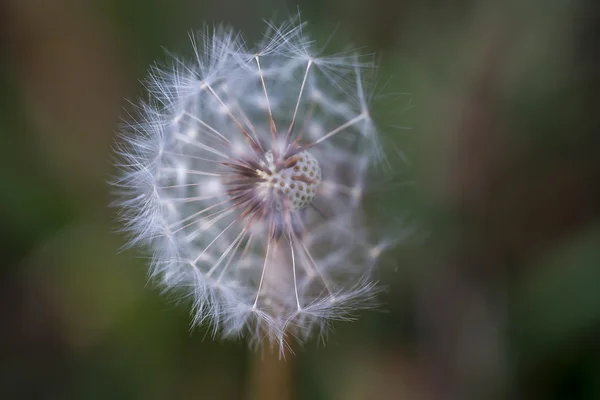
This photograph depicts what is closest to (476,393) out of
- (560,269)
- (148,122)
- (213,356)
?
(560,269)

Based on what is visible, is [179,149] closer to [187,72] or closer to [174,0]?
[187,72]

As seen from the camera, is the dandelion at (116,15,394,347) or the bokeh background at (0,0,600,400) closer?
the dandelion at (116,15,394,347)

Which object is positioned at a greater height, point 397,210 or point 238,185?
point 397,210

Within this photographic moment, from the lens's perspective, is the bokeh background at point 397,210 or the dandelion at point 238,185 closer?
the dandelion at point 238,185

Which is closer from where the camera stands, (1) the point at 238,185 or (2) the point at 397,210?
(1) the point at 238,185
